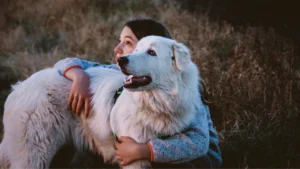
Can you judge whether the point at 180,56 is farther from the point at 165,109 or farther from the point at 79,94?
the point at 79,94

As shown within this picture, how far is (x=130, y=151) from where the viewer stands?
3023mm

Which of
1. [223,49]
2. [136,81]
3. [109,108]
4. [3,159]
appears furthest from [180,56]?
[223,49]

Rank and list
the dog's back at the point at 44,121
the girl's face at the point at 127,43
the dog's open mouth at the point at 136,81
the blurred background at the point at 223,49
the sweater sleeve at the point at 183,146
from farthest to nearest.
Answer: the blurred background at the point at 223,49 → the girl's face at the point at 127,43 → the dog's back at the point at 44,121 → the sweater sleeve at the point at 183,146 → the dog's open mouth at the point at 136,81

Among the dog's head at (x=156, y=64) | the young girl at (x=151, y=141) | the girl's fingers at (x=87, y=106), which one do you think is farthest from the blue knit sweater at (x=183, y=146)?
the girl's fingers at (x=87, y=106)

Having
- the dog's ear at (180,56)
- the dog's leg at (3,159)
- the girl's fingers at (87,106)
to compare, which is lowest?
the dog's leg at (3,159)

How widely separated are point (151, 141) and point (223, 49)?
335 centimetres

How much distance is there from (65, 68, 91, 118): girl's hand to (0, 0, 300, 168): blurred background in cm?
188

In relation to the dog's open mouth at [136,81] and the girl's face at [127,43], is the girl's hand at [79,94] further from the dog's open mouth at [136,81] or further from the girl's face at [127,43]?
the dog's open mouth at [136,81]

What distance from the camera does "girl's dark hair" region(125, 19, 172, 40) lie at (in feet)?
11.6

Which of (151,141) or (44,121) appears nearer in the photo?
(151,141)

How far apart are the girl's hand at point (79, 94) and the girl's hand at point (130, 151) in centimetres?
52

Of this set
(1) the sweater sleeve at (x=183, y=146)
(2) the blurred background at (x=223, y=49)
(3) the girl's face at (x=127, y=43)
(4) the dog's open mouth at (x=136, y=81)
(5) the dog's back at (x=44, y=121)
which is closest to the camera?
(4) the dog's open mouth at (x=136, y=81)

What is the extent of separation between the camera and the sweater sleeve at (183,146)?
3.00 m

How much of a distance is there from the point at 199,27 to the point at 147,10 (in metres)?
1.94
